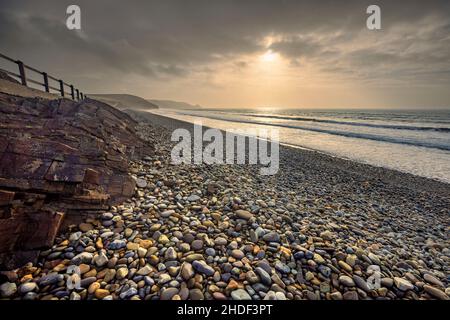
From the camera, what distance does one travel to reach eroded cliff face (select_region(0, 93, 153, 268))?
2.76 m

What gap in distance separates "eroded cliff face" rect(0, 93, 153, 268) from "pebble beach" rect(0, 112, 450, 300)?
0.28 meters

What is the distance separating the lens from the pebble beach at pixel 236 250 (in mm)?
2506

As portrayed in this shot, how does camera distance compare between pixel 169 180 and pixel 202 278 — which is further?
pixel 169 180

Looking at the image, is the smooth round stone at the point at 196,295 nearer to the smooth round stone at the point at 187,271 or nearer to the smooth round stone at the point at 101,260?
the smooth round stone at the point at 187,271

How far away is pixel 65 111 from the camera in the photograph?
716cm

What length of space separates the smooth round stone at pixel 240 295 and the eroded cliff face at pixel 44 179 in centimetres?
278

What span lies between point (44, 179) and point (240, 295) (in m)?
3.79

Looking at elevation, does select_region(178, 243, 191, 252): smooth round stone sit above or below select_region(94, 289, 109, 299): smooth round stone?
above

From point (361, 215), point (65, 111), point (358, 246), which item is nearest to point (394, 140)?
point (361, 215)

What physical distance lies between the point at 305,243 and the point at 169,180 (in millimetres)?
3865

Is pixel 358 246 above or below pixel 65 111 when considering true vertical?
below

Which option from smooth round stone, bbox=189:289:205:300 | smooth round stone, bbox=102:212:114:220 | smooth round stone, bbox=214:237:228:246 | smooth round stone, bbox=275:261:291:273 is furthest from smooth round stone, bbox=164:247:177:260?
smooth round stone, bbox=275:261:291:273

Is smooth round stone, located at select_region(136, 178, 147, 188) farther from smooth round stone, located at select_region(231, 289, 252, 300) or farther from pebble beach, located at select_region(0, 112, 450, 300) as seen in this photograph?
smooth round stone, located at select_region(231, 289, 252, 300)
